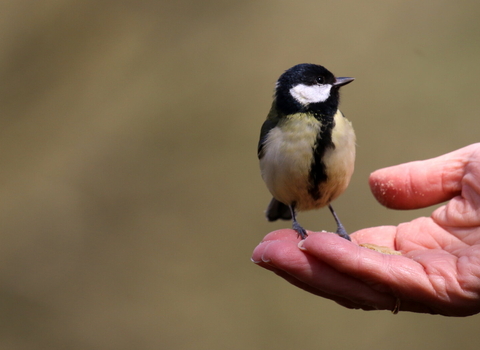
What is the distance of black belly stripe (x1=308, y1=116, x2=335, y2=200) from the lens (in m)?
1.65

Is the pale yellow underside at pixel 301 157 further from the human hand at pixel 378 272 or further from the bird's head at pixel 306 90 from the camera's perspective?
the human hand at pixel 378 272

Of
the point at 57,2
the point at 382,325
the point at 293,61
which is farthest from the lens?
the point at 293,61

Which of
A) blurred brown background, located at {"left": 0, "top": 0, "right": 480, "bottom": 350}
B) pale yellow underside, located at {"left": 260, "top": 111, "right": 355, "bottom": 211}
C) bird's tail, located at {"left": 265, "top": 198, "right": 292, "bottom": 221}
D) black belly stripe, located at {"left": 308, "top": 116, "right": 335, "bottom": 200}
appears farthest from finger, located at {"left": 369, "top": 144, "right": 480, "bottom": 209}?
blurred brown background, located at {"left": 0, "top": 0, "right": 480, "bottom": 350}

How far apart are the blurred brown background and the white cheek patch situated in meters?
1.37

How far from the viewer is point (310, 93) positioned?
179cm

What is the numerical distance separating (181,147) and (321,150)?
176 cm

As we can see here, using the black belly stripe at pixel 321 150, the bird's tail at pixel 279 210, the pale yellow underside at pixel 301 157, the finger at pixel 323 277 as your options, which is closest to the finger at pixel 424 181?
the pale yellow underside at pixel 301 157

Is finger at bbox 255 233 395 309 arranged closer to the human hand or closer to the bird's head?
the human hand

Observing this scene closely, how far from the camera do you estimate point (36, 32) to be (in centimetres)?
314

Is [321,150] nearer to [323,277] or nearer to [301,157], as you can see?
[301,157]

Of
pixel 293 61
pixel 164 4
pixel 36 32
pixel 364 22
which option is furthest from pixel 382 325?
pixel 36 32

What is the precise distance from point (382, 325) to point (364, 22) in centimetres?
203

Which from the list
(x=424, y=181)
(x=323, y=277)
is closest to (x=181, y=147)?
(x=424, y=181)

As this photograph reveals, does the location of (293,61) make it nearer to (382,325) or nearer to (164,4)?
(164,4)
